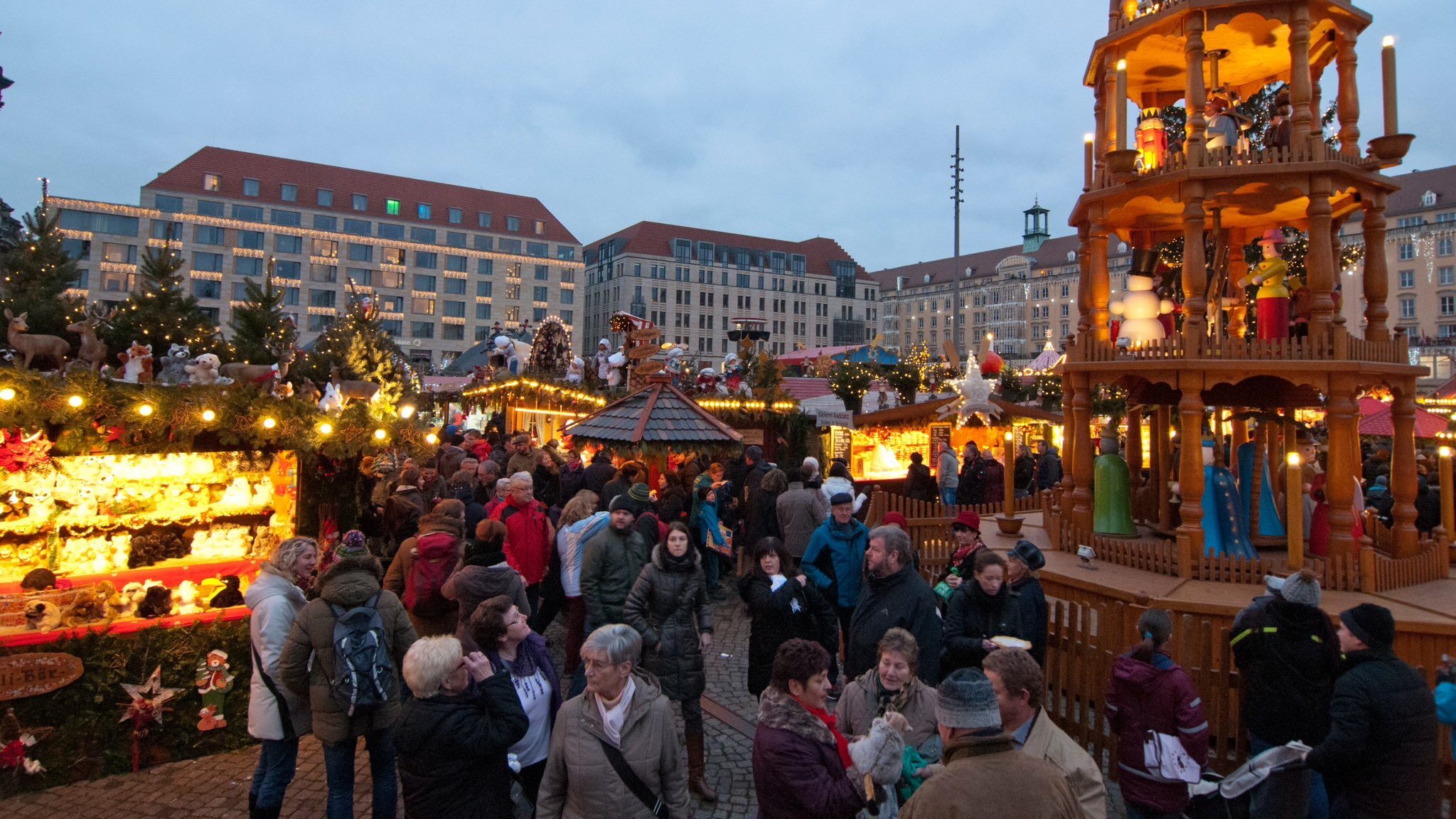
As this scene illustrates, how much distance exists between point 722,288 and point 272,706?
85.6m

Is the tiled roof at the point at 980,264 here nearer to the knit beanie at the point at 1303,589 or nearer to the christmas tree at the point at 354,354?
the christmas tree at the point at 354,354

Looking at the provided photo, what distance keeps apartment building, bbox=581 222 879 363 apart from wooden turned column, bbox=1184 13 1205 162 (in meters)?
73.3

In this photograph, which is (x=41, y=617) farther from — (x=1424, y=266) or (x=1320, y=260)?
(x=1424, y=266)

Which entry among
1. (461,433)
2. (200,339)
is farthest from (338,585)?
(200,339)

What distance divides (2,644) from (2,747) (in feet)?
2.08

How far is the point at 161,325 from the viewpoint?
57.9 ft

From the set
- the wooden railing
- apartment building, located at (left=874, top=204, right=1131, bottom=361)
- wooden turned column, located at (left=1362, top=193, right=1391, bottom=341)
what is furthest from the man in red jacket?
apartment building, located at (left=874, top=204, right=1131, bottom=361)

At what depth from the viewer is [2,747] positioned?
4.87 metres

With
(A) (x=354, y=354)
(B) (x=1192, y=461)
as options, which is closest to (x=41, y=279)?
(A) (x=354, y=354)

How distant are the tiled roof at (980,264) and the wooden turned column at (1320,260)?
246 ft

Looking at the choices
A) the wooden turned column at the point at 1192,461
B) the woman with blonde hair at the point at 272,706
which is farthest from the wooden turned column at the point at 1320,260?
the woman with blonde hair at the point at 272,706

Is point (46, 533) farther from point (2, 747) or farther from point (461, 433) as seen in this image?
point (461, 433)

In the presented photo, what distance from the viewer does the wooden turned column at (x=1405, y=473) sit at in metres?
7.33

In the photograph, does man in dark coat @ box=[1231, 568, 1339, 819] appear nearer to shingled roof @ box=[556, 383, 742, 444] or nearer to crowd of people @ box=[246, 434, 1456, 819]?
crowd of people @ box=[246, 434, 1456, 819]
